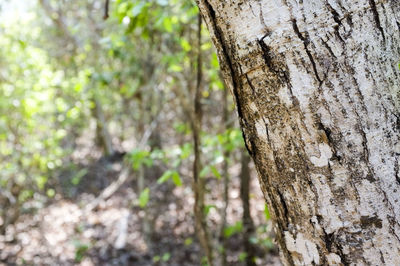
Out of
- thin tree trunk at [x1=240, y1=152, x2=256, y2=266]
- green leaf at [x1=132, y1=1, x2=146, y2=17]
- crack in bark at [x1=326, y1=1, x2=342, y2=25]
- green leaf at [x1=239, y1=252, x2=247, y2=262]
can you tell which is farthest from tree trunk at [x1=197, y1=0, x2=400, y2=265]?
green leaf at [x1=239, y1=252, x2=247, y2=262]

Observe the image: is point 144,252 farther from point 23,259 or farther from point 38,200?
point 38,200

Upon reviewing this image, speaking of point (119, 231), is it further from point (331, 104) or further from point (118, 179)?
point (331, 104)

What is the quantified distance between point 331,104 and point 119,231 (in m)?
6.34

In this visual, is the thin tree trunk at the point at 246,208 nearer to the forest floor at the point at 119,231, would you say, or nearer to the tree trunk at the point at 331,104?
the forest floor at the point at 119,231

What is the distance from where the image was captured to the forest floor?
558 cm

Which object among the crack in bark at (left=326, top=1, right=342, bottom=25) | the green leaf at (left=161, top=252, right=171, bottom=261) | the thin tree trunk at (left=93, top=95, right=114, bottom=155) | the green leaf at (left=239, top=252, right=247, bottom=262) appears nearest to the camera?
the crack in bark at (left=326, top=1, right=342, bottom=25)

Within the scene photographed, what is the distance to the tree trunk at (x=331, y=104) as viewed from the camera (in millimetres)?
596

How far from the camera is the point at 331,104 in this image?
0.60 meters

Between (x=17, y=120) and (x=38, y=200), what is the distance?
1813mm

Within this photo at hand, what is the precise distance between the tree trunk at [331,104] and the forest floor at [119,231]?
13.4 ft

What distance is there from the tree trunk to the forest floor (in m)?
4.09

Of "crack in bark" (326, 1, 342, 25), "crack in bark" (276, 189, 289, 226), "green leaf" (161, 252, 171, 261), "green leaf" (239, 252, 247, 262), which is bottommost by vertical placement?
"crack in bark" (276, 189, 289, 226)

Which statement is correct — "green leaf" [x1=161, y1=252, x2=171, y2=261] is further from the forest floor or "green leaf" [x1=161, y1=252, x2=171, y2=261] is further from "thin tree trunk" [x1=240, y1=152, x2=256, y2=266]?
"thin tree trunk" [x1=240, y1=152, x2=256, y2=266]

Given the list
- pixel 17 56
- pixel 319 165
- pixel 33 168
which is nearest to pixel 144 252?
pixel 33 168
